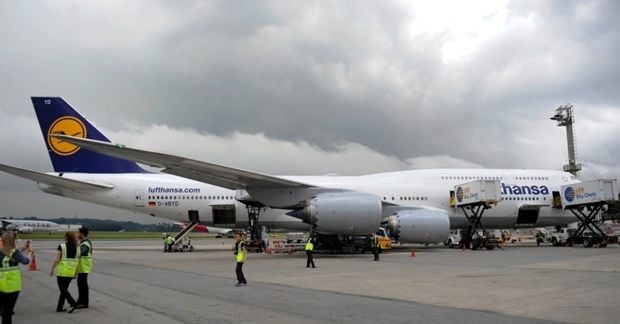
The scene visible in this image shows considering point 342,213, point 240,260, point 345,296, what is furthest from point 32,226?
point 345,296

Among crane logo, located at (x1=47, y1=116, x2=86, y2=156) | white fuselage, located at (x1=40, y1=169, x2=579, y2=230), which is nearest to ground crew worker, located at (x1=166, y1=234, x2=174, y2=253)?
white fuselage, located at (x1=40, y1=169, x2=579, y2=230)

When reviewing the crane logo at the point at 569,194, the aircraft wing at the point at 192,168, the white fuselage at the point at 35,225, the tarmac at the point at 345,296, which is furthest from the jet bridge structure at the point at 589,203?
the white fuselage at the point at 35,225

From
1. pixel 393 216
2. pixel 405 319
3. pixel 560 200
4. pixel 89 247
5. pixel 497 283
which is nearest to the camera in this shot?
pixel 405 319

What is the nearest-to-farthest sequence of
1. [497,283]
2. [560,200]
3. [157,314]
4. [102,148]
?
[157,314] → [497,283] → [102,148] → [560,200]

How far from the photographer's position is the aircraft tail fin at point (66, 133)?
22422 mm

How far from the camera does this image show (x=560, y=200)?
25328 mm

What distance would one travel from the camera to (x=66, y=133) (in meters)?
22.5

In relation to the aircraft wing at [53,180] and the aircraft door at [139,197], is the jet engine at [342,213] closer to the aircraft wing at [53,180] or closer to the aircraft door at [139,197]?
the aircraft door at [139,197]

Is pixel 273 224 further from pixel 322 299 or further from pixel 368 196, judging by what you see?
pixel 322 299

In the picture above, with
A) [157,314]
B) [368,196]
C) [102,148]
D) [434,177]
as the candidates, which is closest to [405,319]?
[157,314]

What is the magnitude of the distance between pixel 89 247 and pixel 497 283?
7891 millimetres

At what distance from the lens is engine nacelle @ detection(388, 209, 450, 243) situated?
2025 centimetres

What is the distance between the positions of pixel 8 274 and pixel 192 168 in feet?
37.3

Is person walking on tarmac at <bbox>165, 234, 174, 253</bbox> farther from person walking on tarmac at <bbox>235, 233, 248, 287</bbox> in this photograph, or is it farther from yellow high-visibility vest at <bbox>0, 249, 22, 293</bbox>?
yellow high-visibility vest at <bbox>0, 249, 22, 293</bbox>
